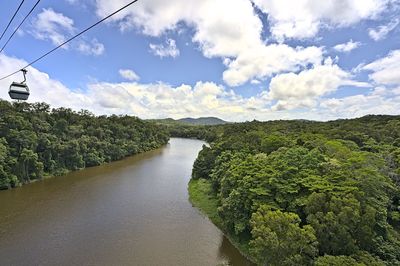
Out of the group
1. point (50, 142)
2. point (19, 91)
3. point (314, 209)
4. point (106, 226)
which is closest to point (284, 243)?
point (314, 209)

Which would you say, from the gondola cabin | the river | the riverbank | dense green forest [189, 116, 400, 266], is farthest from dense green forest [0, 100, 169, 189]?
the gondola cabin

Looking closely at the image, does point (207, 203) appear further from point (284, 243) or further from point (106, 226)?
point (284, 243)

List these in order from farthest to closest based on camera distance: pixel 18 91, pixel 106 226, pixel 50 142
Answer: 1. pixel 50 142
2. pixel 106 226
3. pixel 18 91

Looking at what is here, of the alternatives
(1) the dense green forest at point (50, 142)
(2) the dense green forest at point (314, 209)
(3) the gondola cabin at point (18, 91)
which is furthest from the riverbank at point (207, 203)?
(1) the dense green forest at point (50, 142)

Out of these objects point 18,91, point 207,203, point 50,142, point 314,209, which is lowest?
point 207,203

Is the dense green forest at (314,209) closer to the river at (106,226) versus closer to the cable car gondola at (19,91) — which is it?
the river at (106,226)

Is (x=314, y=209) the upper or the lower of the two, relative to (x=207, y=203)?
upper

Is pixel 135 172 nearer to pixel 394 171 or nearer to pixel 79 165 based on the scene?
pixel 79 165
